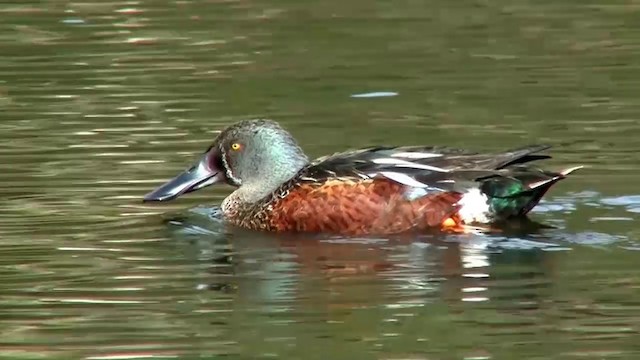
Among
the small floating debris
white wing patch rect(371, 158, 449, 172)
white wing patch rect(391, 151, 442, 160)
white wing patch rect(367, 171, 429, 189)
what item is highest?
white wing patch rect(391, 151, 442, 160)

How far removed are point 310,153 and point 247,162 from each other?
127cm

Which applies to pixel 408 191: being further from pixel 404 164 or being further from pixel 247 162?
pixel 247 162

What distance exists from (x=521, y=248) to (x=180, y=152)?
11.8ft

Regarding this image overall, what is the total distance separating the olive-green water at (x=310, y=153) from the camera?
8.80 m

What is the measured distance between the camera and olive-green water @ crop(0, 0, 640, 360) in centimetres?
880

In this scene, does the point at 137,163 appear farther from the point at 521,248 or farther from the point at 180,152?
the point at 521,248

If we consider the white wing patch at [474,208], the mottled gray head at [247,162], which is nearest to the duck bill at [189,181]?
the mottled gray head at [247,162]

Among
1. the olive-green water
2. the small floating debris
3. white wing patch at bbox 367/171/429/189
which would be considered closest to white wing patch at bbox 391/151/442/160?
white wing patch at bbox 367/171/429/189

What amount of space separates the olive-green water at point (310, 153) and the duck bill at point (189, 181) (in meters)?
0.16

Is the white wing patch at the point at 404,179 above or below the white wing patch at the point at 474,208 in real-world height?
above

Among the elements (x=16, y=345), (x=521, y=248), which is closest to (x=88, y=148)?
(x=521, y=248)

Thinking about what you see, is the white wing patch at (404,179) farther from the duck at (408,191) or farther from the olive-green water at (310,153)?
the olive-green water at (310,153)

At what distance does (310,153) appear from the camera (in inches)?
531

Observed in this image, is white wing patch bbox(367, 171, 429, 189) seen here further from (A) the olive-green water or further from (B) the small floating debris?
(B) the small floating debris
